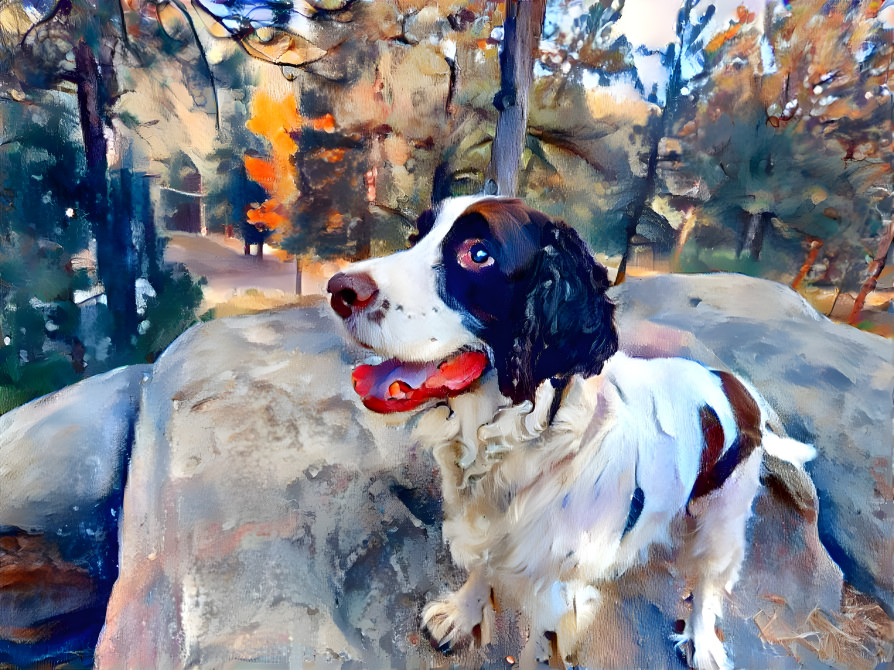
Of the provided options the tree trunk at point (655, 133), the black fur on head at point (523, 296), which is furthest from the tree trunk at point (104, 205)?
the tree trunk at point (655, 133)

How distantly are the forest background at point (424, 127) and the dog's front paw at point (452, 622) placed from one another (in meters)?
0.99

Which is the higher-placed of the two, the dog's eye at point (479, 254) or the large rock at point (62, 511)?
the dog's eye at point (479, 254)

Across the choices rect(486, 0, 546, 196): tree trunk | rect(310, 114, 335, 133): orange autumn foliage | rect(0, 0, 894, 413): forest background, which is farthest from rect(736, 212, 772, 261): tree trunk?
rect(310, 114, 335, 133): orange autumn foliage

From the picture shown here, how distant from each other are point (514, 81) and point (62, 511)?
170 centimetres

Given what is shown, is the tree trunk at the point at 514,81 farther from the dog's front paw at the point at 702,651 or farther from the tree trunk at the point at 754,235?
the dog's front paw at the point at 702,651

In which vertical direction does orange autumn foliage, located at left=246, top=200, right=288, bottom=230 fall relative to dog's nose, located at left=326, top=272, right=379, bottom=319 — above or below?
above

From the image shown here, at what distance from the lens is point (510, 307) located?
0.98 m

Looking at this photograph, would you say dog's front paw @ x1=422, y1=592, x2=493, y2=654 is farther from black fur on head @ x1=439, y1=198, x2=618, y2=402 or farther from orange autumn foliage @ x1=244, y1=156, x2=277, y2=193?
orange autumn foliage @ x1=244, y1=156, x2=277, y2=193

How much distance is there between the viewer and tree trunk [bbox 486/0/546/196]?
118 cm

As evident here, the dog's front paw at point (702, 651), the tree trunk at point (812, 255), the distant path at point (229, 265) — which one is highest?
the tree trunk at point (812, 255)

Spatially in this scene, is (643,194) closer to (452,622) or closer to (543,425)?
(543,425)

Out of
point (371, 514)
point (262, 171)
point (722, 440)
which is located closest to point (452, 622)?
point (371, 514)

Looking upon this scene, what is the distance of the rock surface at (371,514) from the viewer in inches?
47.3

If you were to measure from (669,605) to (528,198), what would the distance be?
118 centimetres
